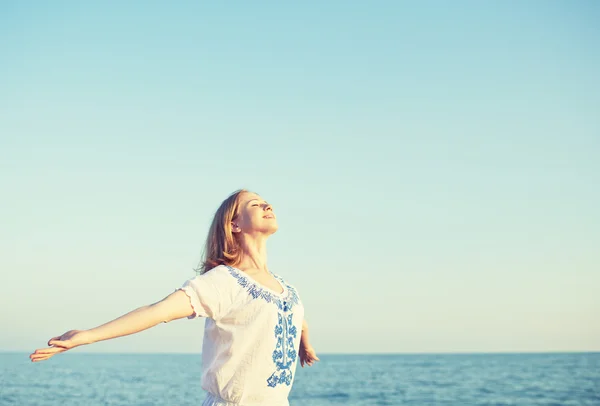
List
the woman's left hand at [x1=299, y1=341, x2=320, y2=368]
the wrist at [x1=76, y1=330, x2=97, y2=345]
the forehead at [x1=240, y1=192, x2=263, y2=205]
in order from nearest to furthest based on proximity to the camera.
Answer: the wrist at [x1=76, y1=330, x2=97, y2=345] < the forehead at [x1=240, y1=192, x2=263, y2=205] < the woman's left hand at [x1=299, y1=341, x2=320, y2=368]

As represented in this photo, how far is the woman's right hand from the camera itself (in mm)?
A: 2579

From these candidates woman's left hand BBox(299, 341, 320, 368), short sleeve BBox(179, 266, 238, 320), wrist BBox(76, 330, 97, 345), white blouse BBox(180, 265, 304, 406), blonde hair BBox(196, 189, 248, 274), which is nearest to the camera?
wrist BBox(76, 330, 97, 345)

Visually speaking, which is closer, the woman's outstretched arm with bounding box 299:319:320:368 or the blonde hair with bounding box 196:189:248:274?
the blonde hair with bounding box 196:189:248:274

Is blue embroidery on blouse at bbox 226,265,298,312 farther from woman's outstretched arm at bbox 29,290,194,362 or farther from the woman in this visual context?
woman's outstretched arm at bbox 29,290,194,362

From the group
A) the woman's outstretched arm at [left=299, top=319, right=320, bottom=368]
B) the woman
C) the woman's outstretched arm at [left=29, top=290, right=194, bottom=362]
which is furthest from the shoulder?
the woman's outstretched arm at [left=299, top=319, right=320, bottom=368]

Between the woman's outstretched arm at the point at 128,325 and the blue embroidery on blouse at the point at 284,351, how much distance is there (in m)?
0.52

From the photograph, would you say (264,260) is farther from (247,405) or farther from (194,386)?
(194,386)

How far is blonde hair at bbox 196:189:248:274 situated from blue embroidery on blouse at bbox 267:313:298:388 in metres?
0.41

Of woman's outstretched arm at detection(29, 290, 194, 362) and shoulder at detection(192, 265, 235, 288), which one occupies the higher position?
shoulder at detection(192, 265, 235, 288)

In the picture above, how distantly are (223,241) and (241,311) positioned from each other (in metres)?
0.47

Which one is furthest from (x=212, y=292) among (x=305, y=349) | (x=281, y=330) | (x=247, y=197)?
(x=305, y=349)

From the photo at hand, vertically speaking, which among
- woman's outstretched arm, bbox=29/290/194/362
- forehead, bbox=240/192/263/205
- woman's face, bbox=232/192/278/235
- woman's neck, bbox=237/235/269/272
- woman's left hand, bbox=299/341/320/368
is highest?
forehead, bbox=240/192/263/205

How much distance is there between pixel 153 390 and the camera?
26.6 metres

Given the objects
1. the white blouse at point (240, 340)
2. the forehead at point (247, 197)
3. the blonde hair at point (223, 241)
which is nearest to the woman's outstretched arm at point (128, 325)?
the white blouse at point (240, 340)
